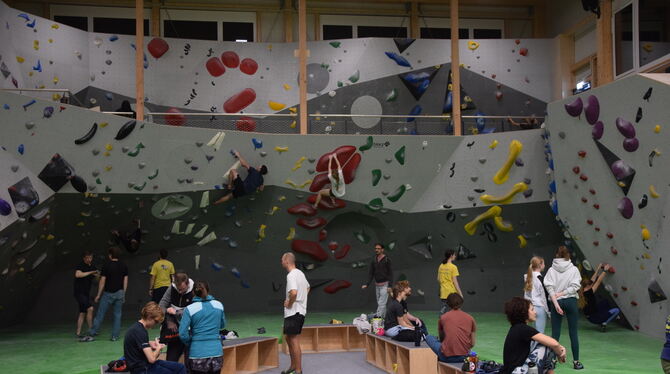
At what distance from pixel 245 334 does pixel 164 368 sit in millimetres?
5197

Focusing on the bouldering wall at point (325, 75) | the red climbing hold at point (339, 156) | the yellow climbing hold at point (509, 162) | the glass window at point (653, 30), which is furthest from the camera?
the bouldering wall at point (325, 75)

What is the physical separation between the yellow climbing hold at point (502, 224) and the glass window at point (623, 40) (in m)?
3.75

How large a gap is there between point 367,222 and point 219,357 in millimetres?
8182

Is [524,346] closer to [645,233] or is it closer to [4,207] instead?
[645,233]

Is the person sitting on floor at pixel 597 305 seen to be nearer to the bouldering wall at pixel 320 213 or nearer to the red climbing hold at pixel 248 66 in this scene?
the bouldering wall at pixel 320 213

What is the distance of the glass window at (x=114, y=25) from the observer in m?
16.6

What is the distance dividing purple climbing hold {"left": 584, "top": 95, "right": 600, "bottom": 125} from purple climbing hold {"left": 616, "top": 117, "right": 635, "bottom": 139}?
1.82ft

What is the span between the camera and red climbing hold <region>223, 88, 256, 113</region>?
1647cm

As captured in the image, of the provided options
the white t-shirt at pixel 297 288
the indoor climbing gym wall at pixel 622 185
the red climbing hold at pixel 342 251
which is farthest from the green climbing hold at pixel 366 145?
the white t-shirt at pixel 297 288

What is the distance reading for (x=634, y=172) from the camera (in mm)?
10219

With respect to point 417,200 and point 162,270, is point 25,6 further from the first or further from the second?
point 417,200

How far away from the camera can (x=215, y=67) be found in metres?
16.5

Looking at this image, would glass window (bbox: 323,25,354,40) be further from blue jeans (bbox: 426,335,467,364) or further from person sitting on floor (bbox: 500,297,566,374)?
person sitting on floor (bbox: 500,297,566,374)

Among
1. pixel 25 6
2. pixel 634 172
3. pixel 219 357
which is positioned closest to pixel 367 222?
pixel 634 172
